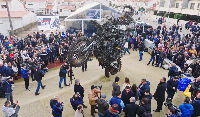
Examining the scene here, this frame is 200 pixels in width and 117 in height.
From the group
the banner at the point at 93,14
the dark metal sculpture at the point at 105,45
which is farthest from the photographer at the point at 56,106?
the banner at the point at 93,14

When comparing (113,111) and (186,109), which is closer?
(113,111)

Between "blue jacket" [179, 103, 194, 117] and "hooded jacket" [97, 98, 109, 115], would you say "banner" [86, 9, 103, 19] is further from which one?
"blue jacket" [179, 103, 194, 117]


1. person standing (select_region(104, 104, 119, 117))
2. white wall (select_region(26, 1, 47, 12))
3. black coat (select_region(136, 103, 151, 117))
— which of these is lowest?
black coat (select_region(136, 103, 151, 117))

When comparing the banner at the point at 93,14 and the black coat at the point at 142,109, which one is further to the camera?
the banner at the point at 93,14

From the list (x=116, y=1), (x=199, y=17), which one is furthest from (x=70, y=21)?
(x=116, y=1)

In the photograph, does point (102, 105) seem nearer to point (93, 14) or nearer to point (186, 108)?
point (186, 108)

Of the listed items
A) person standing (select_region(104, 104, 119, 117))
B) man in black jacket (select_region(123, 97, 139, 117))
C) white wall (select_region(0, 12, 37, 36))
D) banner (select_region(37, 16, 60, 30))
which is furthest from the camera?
white wall (select_region(0, 12, 37, 36))

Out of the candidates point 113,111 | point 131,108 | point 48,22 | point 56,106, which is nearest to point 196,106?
point 131,108

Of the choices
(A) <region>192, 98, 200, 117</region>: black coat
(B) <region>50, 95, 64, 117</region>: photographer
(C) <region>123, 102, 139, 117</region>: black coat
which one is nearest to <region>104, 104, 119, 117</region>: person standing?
(C) <region>123, 102, 139, 117</region>: black coat

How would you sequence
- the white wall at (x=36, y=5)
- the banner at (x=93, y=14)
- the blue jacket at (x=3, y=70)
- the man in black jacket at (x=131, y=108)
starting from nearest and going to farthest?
1. the man in black jacket at (x=131, y=108)
2. the blue jacket at (x=3, y=70)
3. the banner at (x=93, y=14)
4. the white wall at (x=36, y=5)

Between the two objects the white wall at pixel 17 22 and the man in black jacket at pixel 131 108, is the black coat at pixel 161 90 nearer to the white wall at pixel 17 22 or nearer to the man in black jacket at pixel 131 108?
the man in black jacket at pixel 131 108

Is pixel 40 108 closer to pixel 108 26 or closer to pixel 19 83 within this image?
pixel 19 83

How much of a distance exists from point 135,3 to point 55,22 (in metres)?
65.5

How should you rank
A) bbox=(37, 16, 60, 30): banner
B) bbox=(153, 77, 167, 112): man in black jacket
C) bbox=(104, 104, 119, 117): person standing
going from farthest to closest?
1. bbox=(37, 16, 60, 30): banner
2. bbox=(153, 77, 167, 112): man in black jacket
3. bbox=(104, 104, 119, 117): person standing
